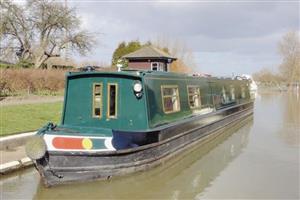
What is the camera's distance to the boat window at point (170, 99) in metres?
10.9

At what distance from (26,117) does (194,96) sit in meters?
5.32

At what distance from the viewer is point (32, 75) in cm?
2195

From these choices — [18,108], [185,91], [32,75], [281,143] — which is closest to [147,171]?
[185,91]

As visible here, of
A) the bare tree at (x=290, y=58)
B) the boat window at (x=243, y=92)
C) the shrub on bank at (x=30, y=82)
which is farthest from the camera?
the bare tree at (x=290, y=58)

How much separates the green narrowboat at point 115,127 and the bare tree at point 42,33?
74.6 ft

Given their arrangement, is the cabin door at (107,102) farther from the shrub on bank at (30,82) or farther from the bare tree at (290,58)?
the bare tree at (290,58)

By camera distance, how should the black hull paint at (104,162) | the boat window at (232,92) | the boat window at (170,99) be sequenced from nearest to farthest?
the black hull paint at (104,162), the boat window at (170,99), the boat window at (232,92)

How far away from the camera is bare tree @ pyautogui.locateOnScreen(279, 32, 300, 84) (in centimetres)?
7238

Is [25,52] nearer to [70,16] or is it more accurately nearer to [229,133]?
[70,16]

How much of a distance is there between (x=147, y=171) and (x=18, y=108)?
8.08m

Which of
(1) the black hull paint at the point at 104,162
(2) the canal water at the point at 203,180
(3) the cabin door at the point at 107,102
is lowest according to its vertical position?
(2) the canal water at the point at 203,180

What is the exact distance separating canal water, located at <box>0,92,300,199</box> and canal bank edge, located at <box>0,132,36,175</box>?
153 millimetres

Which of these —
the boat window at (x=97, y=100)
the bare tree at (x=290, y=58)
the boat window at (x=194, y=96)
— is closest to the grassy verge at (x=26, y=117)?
the boat window at (x=97, y=100)

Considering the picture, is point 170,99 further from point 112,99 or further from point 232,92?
point 232,92
